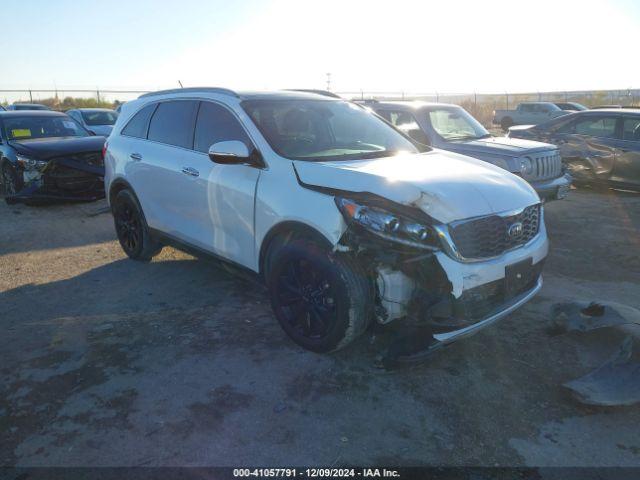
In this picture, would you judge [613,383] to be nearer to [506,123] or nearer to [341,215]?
[341,215]

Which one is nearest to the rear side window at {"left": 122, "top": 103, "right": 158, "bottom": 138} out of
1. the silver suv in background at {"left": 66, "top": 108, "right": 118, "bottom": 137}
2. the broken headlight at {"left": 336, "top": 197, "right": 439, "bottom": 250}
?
the broken headlight at {"left": 336, "top": 197, "right": 439, "bottom": 250}

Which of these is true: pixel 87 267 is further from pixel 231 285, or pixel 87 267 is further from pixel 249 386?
pixel 249 386

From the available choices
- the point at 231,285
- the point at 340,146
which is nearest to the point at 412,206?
the point at 340,146

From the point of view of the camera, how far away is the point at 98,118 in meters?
16.3

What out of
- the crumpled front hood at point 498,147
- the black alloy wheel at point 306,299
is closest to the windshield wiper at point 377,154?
the black alloy wheel at point 306,299

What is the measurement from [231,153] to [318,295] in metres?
1.25

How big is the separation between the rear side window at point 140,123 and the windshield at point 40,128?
196 inches

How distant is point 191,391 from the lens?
3.26 meters

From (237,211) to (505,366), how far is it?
2.31m

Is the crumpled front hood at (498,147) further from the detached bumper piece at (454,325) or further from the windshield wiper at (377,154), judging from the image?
the detached bumper piece at (454,325)

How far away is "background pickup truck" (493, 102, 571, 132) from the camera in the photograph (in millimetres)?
24916

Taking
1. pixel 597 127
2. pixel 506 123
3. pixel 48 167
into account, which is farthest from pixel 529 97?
pixel 48 167

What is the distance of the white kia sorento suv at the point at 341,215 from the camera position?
3.13 metres

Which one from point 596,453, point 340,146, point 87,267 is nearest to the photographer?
point 596,453
